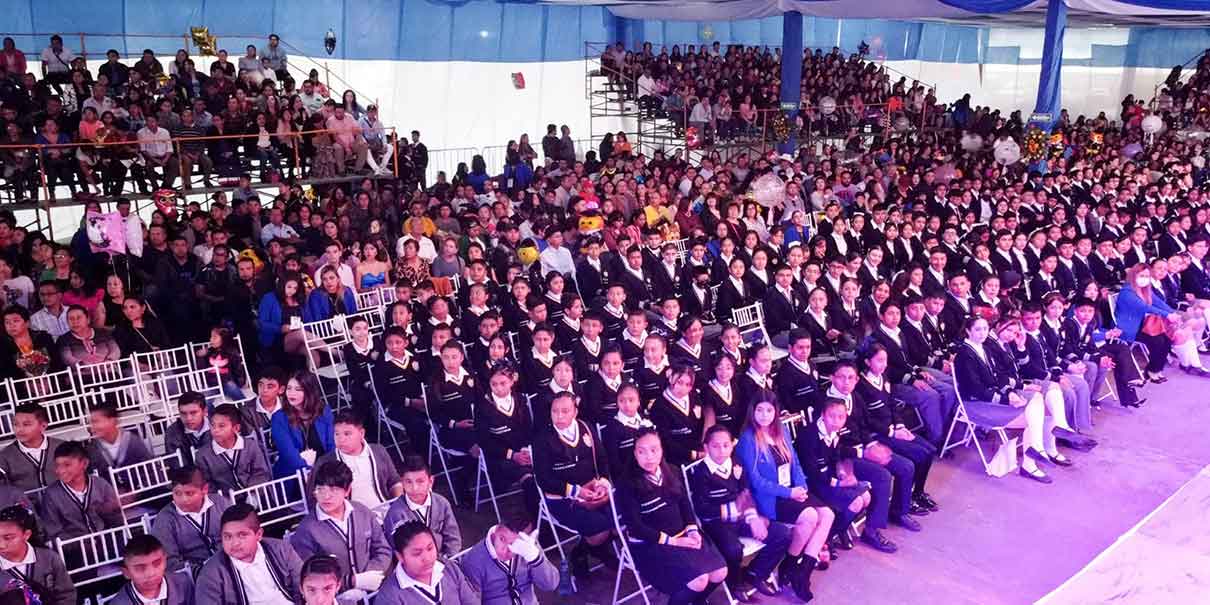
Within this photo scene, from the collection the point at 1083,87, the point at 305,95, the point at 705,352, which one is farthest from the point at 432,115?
the point at 1083,87

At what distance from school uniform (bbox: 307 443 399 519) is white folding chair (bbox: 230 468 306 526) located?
165 mm

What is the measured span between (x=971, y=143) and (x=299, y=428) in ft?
54.2

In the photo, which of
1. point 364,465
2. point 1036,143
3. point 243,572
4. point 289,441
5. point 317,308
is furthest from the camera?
point 1036,143

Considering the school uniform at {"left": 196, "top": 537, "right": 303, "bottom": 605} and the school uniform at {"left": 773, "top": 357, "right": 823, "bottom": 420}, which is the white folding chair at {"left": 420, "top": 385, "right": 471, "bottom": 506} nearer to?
the school uniform at {"left": 196, "top": 537, "right": 303, "bottom": 605}

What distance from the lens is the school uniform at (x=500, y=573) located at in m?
4.35

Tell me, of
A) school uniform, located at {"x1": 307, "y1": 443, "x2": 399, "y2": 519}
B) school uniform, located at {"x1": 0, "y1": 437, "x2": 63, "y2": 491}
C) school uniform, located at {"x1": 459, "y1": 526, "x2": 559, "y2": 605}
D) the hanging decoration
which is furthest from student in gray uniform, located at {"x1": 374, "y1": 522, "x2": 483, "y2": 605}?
the hanging decoration

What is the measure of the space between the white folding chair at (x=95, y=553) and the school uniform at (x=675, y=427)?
299 cm

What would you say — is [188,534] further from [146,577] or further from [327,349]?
[327,349]

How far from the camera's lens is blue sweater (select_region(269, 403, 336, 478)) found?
18.4 feet

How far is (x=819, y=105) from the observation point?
1947cm

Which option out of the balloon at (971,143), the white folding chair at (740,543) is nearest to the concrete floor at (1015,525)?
the white folding chair at (740,543)

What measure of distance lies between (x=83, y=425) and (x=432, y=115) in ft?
43.3

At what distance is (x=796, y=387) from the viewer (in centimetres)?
664


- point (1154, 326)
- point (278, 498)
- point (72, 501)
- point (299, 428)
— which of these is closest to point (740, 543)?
point (278, 498)
